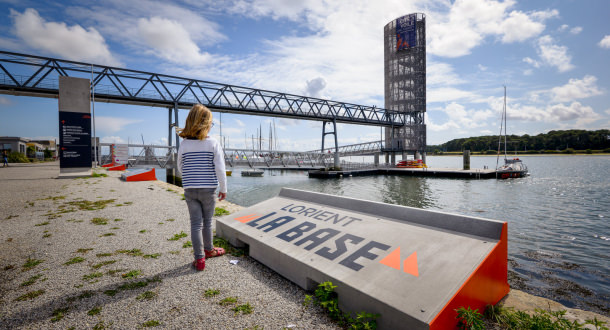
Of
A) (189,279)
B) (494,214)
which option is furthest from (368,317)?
(494,214)

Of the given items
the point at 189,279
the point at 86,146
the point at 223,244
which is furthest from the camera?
the point at 86,146

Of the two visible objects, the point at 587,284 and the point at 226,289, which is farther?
the point at 587,284

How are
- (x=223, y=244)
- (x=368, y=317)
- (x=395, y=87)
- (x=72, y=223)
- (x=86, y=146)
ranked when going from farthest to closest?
(x=395, y=87) → (x=86, y=146) → (x=72, y=223) → (x=223, y=244) → (x=368, y=317)

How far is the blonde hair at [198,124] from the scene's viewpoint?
341cm

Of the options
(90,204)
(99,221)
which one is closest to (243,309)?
(99,221)

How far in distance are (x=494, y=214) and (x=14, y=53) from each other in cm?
4651

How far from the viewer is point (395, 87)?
60688 millimetres

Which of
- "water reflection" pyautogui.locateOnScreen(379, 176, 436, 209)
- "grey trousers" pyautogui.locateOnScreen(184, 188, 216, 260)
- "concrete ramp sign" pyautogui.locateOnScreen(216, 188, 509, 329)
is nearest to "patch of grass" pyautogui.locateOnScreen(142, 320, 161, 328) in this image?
"grey trousers" pyautogui.locateOnScreen(184, 188, 216, 260)

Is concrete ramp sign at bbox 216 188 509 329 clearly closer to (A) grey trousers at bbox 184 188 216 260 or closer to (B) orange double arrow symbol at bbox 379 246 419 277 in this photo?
(B) orange double arrow symbol at bbox 379 246 419 277

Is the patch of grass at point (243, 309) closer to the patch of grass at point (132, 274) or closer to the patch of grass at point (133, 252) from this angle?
the patch of grass at point (132, 274)

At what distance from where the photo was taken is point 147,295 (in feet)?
9.73

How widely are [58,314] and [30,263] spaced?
6.64 ft

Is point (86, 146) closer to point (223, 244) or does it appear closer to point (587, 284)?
point (223, 244)

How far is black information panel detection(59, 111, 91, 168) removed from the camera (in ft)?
58.0
